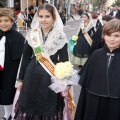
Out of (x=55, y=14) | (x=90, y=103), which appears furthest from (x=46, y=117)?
(x=55, y=14)

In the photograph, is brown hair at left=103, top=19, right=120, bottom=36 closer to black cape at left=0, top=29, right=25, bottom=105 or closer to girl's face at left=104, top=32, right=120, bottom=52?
girl's face at left=104, top=32, right=120, bottom=52

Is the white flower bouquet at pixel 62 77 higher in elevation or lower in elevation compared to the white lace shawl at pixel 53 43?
lower

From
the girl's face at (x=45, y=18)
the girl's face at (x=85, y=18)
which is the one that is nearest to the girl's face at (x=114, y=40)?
the girl's face at (x=45, y=18)

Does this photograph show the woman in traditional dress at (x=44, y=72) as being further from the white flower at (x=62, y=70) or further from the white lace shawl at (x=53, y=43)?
the white flower at (x=62, y=70)

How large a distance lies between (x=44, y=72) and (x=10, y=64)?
25.7 inches

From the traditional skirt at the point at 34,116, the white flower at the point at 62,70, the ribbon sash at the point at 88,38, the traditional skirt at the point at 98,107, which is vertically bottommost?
the traditional skirt at the point at 34,116

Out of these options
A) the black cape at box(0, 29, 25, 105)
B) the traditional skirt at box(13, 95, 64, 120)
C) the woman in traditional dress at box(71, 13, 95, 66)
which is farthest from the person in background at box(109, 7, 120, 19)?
the traditional skirt at box(13, 95, 64, 120)

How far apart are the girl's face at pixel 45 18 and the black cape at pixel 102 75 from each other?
1.79 feet

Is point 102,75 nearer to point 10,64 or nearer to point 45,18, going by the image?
point 45,18

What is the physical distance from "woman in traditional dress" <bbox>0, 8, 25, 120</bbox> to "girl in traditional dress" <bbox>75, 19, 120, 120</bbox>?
36.6 inches

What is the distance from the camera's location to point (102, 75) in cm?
228

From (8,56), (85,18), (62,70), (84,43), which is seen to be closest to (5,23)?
(8,56)

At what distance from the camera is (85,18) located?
6.37 metres

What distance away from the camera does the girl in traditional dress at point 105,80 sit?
7.32ft
